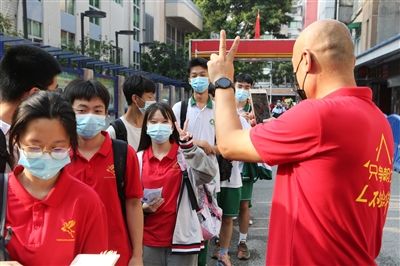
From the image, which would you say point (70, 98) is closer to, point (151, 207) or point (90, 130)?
point (90, 130)

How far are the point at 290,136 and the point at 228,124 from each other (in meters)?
0.29

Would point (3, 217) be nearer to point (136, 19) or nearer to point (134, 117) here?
point (134, 117)

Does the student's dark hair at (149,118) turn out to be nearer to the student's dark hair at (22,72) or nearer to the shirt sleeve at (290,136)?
the student's dark hair at (22,72)

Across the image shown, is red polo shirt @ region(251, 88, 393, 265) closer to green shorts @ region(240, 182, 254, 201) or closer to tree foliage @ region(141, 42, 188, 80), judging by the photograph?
green shorts @ region(240, 182, 254, 201)

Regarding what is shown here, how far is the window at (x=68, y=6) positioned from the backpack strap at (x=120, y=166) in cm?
1720

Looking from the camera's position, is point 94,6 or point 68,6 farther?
point 94,6

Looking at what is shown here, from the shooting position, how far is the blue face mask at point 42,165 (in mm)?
1701

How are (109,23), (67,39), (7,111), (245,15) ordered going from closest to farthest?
(7,111) < (67,39) < (109,23) < (245,15)

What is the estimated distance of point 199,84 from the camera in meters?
4.08

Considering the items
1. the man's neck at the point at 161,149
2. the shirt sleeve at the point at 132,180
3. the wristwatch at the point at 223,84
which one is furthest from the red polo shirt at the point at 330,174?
the man's neck at the point at 161,149

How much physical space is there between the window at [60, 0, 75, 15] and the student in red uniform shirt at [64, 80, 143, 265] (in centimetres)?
1700

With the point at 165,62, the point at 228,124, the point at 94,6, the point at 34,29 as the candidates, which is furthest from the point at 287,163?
the point at 165,62

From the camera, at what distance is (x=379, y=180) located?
163 cm

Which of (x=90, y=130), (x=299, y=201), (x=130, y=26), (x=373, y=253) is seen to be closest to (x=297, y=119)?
(x=299, y=201)
